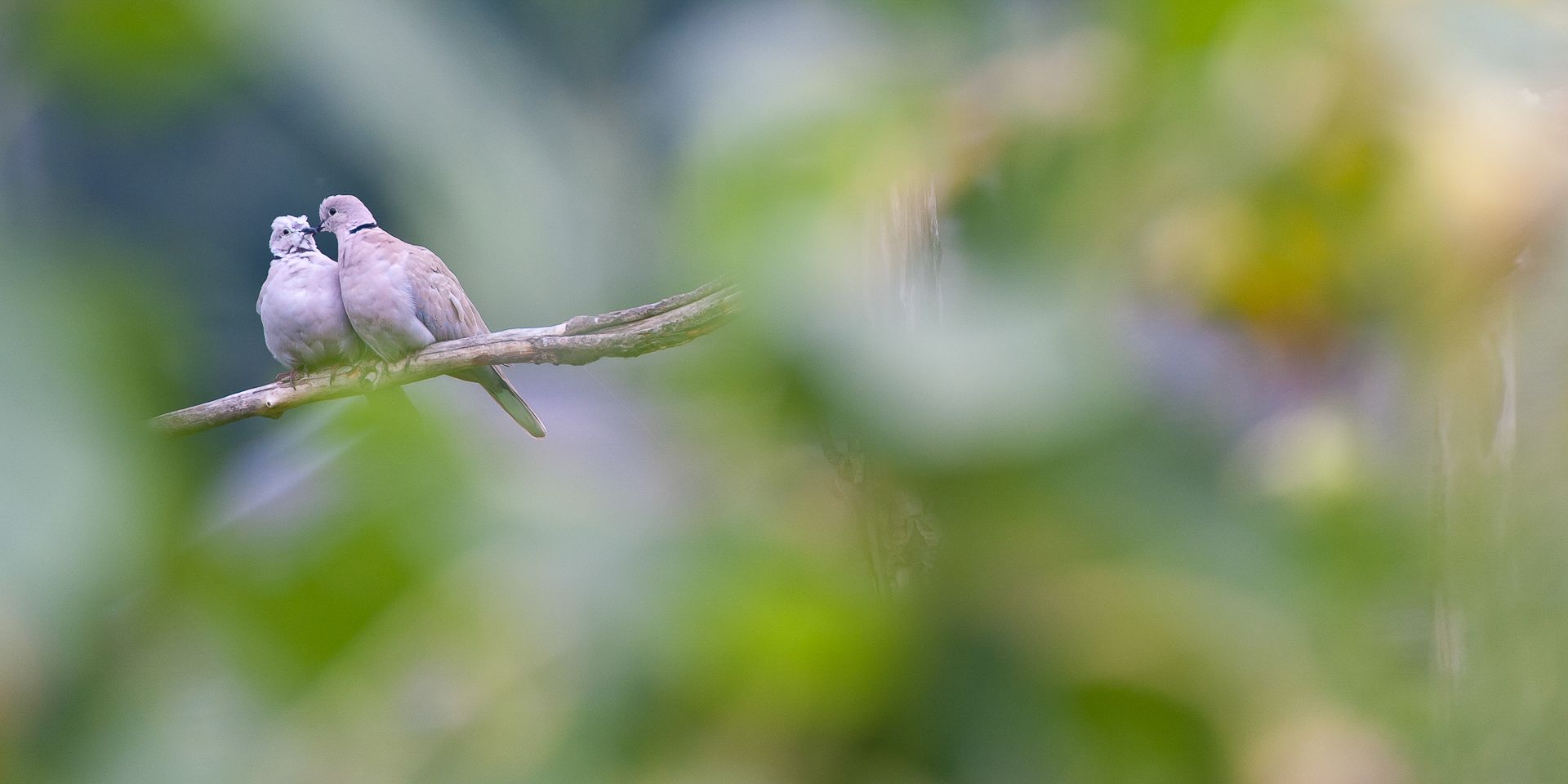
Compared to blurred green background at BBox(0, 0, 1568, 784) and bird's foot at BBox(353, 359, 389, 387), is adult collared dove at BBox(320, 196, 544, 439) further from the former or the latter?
blurred green background at BBox(0, 0, 1568, 784)

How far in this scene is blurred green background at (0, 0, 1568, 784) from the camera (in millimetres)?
132

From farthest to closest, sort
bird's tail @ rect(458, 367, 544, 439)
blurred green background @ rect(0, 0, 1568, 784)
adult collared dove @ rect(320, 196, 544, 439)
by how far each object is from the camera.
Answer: adult collared dove @ rect(320, 196, 544, 439)
bird's tail @ rect(458, 367, 544, 439)
blurred green background @ rect(0, 0, 1568, 784)

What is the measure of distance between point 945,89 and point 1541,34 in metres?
0.08

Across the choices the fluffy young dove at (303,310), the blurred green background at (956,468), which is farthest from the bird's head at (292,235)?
the blurred green background at (956,468)

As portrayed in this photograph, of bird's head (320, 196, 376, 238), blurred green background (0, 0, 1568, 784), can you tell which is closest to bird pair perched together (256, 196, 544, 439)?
bird's head (320, 196, 376, 238)

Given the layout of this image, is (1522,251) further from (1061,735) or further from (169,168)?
(169,168)

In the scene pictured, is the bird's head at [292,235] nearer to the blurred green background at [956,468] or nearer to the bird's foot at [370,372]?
the bird's foot at [370,372]

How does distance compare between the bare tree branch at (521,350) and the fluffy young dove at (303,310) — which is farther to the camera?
the fluffy young dove at (303,310)

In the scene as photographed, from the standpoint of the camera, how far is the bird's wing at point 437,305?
1.17 ft

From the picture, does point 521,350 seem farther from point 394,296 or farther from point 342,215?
point 394,296

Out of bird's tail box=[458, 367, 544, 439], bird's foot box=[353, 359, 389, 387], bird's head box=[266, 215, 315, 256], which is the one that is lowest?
bird's tail box=[458, 367, 544, 439]

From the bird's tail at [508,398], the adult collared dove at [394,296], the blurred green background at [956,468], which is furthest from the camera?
the adult collared dove at [394,296]

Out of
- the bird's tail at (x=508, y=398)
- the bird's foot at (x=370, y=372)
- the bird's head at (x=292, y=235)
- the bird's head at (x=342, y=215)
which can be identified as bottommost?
the bird's tail at (x=508, y=398)

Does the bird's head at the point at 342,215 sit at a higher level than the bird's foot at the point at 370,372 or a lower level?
higher
